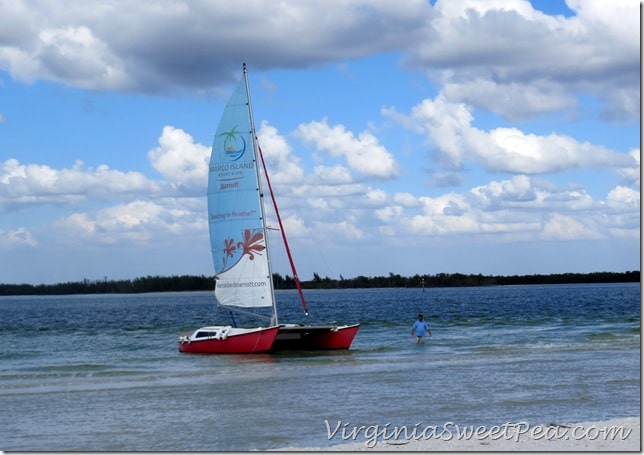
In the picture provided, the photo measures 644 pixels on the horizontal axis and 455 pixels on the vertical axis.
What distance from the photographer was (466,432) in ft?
52.5

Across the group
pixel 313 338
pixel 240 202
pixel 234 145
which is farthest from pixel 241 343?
pixel 234 145

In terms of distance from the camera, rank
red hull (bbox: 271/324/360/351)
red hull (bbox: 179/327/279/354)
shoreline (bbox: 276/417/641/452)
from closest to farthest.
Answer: shoreline (bbox: 276/417/641/452)
red hull (bbox: 179/327/279/354)
red hull (bbox: 271/324/360/351)

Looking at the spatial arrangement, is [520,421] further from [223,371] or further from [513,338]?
[513,338]

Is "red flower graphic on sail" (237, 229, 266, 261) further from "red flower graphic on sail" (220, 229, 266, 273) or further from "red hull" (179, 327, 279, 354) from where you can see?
"red hull" (179, 327, 279, 354)

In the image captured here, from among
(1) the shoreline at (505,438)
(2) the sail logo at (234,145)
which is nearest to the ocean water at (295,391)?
(1) the shoreline at (505,438)

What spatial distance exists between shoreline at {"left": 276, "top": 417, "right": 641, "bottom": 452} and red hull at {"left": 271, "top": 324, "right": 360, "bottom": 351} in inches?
641

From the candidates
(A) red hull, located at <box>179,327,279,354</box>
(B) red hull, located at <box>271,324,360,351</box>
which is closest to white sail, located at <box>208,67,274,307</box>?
(B) red hull, located at <box>271,324,360,351</box>

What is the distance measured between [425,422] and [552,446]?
159 inches

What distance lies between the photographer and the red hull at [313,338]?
3325cm

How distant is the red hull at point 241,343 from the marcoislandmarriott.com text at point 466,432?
15.0 metres

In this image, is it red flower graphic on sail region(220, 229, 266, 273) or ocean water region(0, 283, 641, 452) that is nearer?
ocean water region(0, 283, 641, 452)

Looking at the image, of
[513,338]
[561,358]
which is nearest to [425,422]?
[561,358]

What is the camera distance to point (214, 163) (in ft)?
115

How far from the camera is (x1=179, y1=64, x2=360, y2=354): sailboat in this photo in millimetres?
34250
